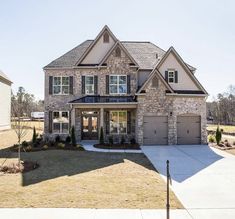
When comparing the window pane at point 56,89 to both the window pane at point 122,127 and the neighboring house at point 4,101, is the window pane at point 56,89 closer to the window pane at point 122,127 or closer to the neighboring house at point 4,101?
the window pane at point 122,127

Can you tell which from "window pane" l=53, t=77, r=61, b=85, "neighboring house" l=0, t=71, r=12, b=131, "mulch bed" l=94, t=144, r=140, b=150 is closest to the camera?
"mulch bed" l=94, t=144, r=140, b=150

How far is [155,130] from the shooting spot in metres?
21.2

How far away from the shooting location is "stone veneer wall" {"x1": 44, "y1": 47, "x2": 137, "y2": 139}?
22.3 m

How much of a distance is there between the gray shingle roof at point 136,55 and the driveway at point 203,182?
11.4m

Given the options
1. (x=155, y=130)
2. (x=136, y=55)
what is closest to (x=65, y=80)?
(x=136, y=55)

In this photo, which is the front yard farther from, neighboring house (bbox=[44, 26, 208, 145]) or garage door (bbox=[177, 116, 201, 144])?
garage door (bbox=[177, 116, 201, 144])

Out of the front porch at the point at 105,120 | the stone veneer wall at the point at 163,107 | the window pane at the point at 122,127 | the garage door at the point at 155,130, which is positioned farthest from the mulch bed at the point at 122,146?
the window pane at the point at 122,127

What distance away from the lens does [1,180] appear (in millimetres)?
9516

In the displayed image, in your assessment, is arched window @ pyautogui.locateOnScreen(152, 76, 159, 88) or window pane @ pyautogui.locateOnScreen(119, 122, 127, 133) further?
window pane @ pyautogui.locateOnScreen(119, 122, 127, 133)

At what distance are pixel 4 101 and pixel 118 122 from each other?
20.8m

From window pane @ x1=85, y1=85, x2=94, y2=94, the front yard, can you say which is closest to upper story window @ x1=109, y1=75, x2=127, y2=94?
window pane @ x1=85, y1=85, x2=94, y2=94

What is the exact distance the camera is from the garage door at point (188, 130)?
71.3 ft

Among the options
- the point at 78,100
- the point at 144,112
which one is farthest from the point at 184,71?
the point at 78,100

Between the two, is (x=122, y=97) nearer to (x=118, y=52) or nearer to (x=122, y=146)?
(x=118, y=52)
